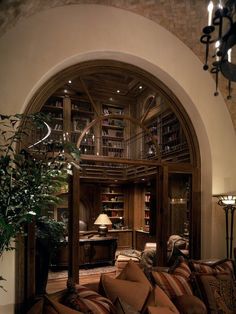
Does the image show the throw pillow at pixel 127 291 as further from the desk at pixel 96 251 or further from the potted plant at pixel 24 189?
the desk at pixel 96 251

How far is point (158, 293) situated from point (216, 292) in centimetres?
70

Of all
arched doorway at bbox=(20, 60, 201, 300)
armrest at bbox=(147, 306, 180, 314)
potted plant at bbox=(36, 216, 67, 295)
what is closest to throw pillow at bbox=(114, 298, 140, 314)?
armrest at bbox=(147, 306, 180, 314)

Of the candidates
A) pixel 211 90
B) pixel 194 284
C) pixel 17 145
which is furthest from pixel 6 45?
pixel 194 284

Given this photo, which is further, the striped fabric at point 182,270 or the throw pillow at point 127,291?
the striped fabric at point 182,270

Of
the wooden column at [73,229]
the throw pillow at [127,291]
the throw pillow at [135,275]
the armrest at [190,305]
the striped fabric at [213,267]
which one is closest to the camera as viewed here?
the throw pillow at [127,291]

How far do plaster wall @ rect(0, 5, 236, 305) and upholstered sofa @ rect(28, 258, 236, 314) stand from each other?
0.98 metres

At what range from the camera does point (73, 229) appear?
3520 mm

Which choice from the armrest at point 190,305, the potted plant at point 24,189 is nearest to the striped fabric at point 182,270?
the armrest at point 190,305

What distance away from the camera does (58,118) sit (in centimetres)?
367

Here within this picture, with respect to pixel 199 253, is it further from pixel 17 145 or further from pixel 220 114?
pixel 17 145

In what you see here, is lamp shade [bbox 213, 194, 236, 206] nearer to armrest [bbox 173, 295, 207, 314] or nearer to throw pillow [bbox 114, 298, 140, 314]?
armrest [bbox 173, 295, 207, 314]

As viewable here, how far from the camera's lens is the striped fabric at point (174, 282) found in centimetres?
292

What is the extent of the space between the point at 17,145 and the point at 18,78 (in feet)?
2.54

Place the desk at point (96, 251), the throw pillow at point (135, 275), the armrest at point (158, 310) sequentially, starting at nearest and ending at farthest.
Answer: the armrest at point (158, 310)
the throw pillow at point (135, 275)
the desk at point (96, 251)
